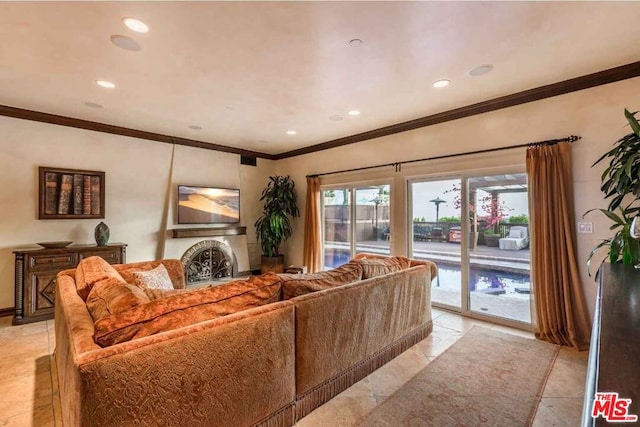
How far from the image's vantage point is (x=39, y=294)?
3795 millimetres

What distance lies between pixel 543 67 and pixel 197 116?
13.4 feet

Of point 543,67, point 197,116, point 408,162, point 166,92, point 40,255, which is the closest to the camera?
point 543,67

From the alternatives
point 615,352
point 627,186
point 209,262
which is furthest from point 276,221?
point 615,352

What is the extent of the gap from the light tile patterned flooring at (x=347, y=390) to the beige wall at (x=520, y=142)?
1.23 m

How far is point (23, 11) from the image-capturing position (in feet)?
6.79

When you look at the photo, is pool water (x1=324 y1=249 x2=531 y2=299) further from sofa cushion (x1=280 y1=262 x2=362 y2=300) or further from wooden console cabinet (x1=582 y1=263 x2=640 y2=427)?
wooden console cabinet (x1=582 y1=263 x2=640 y2=427)

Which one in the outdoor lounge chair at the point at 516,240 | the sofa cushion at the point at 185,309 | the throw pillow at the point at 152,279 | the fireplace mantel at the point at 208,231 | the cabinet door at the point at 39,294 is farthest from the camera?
the fireplace mantel at the point at 208,231

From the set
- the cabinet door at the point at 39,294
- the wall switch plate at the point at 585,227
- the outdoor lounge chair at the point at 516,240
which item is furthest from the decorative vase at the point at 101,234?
the wall switch plate at the point at 585,227

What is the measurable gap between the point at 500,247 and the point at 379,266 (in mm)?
Answer: 1979

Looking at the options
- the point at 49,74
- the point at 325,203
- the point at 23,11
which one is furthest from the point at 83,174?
the point at 325,203

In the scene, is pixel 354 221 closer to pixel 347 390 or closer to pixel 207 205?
pixel 207 205

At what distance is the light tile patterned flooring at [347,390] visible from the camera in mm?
2037

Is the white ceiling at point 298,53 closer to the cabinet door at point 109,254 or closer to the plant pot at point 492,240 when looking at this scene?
the plant pot at point 492,240

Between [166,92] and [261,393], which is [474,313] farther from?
[166,92]
